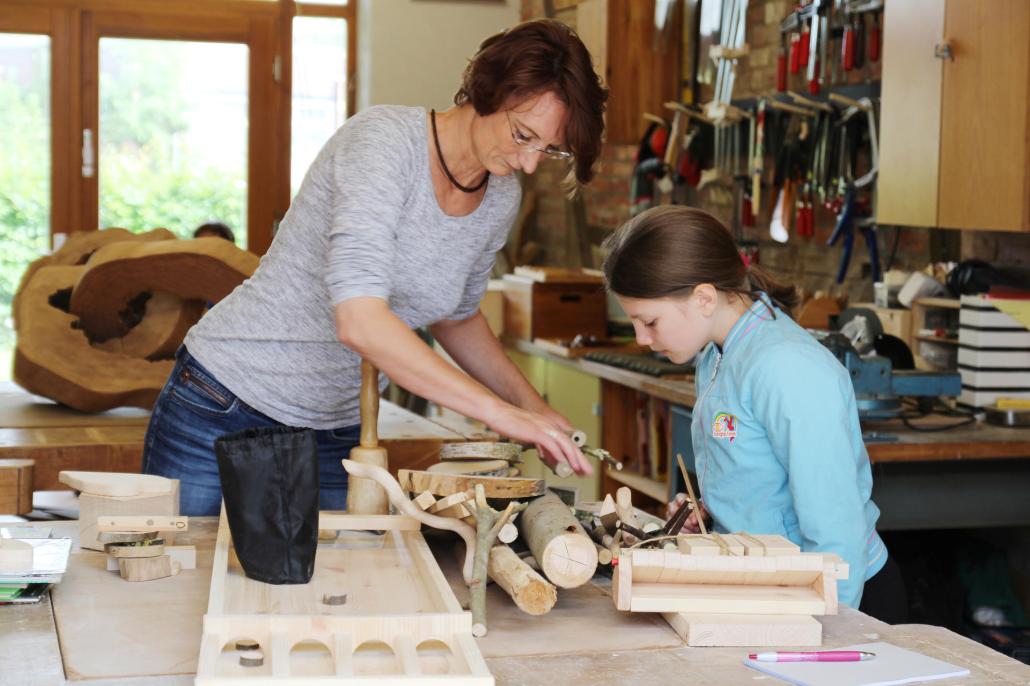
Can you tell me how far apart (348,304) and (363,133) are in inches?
11.9

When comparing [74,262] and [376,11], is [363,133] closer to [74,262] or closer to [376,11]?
[74,262]

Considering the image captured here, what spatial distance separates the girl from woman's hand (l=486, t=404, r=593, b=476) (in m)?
0.31

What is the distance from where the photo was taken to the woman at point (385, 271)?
1821mm

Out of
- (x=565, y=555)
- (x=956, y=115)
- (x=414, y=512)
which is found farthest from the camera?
(x=956, y=115)

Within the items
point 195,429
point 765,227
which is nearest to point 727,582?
point 195,429

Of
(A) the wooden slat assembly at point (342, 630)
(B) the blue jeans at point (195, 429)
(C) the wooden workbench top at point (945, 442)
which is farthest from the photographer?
(C) the wooden workbench top at point (945, 442)

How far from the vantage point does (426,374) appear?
1.82 m

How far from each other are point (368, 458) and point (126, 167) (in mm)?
5860

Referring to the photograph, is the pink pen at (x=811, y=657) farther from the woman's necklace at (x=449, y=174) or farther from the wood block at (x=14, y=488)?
the wood block at (x=14, y=488)

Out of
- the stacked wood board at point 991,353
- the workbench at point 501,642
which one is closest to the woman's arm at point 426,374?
the workbench at point 501,642

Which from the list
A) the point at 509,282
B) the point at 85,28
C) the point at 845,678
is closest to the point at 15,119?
the point at 85,28

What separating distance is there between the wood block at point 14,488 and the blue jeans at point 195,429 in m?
0.39

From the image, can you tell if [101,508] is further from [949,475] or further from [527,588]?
[949,475]

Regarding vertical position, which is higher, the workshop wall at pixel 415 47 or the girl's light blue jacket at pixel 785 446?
the workshop wall at pixel 415 47
